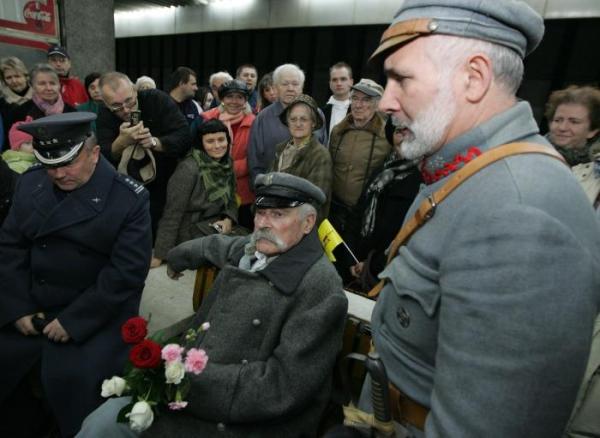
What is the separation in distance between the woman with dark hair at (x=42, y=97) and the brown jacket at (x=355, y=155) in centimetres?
281

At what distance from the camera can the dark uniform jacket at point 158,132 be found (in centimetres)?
319

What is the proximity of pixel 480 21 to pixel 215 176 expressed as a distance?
2.64 metres

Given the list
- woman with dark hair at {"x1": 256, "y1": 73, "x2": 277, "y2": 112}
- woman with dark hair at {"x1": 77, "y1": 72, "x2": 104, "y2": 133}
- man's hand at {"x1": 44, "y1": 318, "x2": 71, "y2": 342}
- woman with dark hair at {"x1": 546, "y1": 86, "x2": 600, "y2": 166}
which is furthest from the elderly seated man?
woman with dark hair at {"x1": 77, "y1": 72, "x2": 104, "y2": 133}

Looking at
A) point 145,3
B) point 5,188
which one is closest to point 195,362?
point 5,188

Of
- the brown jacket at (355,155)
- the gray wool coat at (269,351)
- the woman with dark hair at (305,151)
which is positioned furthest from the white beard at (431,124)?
the brown jacket at (355,155)

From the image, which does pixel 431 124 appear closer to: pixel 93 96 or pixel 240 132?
pixel 240 132

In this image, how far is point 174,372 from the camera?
131 centimetres

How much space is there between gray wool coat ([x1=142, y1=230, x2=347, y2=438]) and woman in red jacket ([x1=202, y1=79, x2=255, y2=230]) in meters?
2.13

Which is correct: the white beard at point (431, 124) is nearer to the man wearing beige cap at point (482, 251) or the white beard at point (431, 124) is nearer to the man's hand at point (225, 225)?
the man wearing beige cap at point (482, 251)

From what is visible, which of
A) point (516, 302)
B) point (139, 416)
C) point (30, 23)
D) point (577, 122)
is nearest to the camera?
point (516, 302)

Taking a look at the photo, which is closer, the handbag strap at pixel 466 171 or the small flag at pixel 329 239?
the handbag strap at pixel 466 171

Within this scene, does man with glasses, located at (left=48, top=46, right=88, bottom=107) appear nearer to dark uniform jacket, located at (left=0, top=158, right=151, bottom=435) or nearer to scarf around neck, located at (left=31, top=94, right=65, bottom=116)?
scarf around neck, located at (left=31, top=94, right=65, bottom=116)

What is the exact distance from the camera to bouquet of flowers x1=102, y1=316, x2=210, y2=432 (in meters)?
1.29

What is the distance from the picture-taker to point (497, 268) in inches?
25.3
